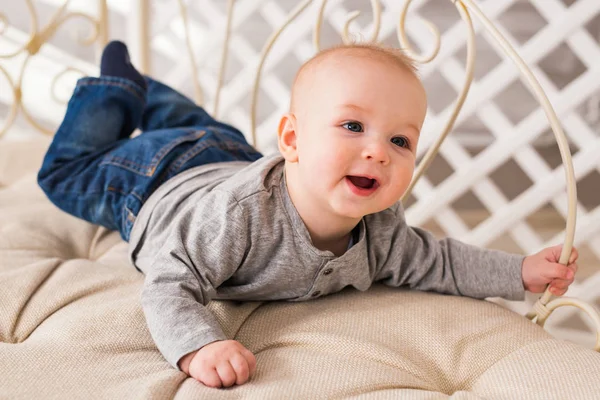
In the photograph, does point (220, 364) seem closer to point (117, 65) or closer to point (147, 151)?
point (147, 151)

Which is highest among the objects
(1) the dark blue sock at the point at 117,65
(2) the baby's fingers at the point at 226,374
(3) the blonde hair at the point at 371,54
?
(3) the blonde hair at the point at 371,54

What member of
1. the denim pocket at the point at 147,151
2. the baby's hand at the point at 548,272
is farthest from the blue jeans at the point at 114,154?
the baby's hand at the point at 548,272

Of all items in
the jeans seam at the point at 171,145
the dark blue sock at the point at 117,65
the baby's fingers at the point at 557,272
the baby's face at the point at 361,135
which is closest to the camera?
the baby's face at the point at 361,135

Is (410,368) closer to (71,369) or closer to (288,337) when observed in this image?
(288,337)

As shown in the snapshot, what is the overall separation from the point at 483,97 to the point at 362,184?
0.80 metres

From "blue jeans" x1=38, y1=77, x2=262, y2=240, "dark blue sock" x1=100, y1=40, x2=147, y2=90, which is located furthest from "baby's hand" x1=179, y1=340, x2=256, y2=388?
"dark blue sock" x1=100, y1=40, x2=147, y2=90

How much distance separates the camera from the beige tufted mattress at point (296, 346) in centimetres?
68

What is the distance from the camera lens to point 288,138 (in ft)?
2.82

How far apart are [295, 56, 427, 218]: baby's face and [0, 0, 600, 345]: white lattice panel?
0.60 meters

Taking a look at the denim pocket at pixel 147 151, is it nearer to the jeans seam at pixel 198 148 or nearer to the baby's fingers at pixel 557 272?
the jeans seam at pixel 198 148

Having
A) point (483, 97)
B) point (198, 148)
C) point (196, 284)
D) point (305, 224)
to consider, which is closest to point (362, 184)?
point (305, 224)

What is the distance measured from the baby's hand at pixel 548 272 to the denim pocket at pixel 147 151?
56 centimetres

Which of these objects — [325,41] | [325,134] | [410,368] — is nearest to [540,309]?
[410,368]

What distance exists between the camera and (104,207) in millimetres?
1122
